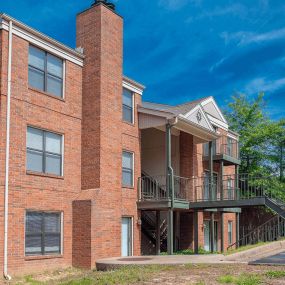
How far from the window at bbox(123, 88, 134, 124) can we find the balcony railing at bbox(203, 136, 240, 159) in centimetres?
692

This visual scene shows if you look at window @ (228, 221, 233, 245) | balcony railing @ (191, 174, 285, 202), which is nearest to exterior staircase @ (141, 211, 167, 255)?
balcony railing @ (191, 174, 285, 202)

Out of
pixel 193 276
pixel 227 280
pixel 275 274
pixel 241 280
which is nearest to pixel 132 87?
pixel 193 276

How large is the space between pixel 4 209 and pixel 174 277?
20.4 feet

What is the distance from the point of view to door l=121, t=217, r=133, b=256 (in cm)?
2052

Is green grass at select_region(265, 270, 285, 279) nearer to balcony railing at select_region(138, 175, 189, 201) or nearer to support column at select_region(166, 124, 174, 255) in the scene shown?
support column at select_region(166, 124, 174, 255)

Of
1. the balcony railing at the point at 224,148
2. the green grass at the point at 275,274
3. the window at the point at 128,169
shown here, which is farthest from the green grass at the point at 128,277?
the balcony railing at the point at 224,148

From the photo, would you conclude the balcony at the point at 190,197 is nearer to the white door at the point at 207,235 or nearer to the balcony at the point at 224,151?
Result: the balcony at the point at 224,151

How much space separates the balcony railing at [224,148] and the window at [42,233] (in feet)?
38.9

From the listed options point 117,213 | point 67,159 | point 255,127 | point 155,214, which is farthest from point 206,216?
point 255,127

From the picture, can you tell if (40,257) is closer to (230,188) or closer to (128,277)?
(128,277)

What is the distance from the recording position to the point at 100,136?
19234mm

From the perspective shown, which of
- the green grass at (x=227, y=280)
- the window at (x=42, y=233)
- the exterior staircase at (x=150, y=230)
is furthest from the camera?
the exterior staircase at (x=150, y=230)

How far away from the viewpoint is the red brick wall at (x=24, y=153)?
16.2 meters

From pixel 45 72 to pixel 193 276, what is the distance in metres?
9.51
